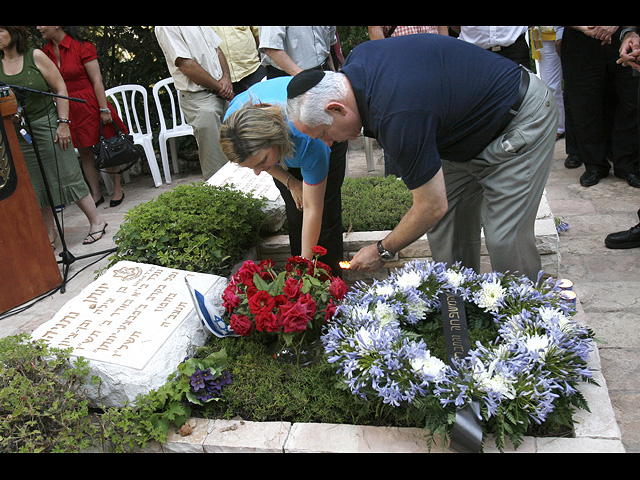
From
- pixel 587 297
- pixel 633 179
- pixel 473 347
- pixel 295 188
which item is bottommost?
pixel 587 297

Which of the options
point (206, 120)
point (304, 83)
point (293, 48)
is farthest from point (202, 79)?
point (304, 83)

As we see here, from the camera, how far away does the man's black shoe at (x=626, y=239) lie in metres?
3.74

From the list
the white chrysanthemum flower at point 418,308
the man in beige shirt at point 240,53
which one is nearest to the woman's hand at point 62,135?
the man in beige shirt at point 240,53

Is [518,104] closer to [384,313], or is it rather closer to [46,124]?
[384,313]

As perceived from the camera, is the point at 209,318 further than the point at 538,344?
Yes

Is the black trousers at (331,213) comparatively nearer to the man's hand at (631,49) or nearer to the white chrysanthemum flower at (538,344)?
the white chrysanthemum flower at (538,344)

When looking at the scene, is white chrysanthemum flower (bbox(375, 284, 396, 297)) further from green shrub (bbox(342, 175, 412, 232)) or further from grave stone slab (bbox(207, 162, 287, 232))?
grave stone slab (bbox(207, 162, 287, 232))

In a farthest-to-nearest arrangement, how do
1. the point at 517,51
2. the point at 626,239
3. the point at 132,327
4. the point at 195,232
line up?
1. the point at 517,51
2. the point at 626,239
3. the point at 195,232
4. the point at 132,327

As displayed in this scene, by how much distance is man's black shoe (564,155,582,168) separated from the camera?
537cm

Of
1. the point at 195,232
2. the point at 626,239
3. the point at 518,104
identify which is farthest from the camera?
the point at 626,239

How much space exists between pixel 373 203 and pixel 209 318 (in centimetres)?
177

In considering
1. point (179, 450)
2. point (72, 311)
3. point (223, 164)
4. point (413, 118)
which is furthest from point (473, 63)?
point (223, 164)

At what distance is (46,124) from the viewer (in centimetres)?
473

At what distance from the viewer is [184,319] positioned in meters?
2.68
